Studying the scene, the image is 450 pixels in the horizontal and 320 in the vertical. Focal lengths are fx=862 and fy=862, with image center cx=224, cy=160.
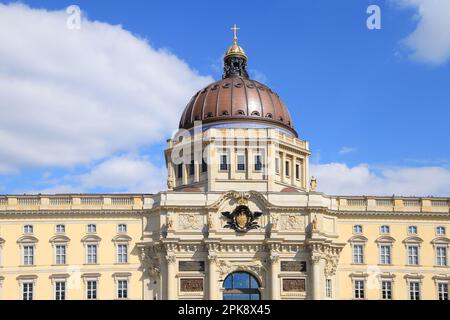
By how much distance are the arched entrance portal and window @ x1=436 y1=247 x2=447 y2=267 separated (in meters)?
18.5

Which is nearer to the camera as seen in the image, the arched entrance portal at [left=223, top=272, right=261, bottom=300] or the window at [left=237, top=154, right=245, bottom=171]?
the arched entrance portal at [left=223, top=272, right=261, bottom=300]

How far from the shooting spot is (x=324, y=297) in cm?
8362

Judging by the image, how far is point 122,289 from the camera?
84.6 metres

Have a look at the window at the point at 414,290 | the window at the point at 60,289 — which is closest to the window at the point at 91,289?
the window at the point at 60,289

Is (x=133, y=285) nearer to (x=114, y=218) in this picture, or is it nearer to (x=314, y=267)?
(x=114, y=218)

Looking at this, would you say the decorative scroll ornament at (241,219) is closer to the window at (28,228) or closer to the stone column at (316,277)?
the stone column at (316,277)

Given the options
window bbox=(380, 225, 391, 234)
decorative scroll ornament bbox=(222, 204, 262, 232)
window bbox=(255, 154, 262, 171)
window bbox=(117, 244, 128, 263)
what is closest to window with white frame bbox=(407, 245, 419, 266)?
window bbox=(380, 225, 391, 234)

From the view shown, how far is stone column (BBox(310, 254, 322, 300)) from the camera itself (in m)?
83.1

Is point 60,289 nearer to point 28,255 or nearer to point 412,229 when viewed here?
point 28,255

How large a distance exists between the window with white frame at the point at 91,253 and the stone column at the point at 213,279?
1142 cm

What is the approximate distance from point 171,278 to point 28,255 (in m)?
14.4

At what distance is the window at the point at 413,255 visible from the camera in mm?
86625

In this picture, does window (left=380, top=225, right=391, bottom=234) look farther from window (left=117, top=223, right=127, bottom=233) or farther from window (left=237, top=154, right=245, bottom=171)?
window (left=117, top=223, right=127, bottom=233)
